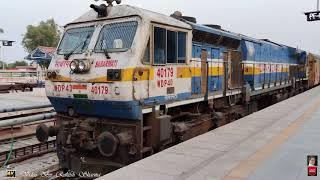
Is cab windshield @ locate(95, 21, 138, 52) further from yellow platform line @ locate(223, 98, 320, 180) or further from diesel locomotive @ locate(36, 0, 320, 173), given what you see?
yellow platform line @ locate(223, 98, 320, 180)

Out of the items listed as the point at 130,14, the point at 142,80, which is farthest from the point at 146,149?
the point at 130,14

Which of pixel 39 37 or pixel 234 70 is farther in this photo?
pixel 39 37

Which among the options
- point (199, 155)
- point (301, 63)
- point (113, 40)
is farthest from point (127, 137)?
point (301, 63)

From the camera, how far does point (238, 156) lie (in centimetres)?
664

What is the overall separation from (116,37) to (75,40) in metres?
1.26

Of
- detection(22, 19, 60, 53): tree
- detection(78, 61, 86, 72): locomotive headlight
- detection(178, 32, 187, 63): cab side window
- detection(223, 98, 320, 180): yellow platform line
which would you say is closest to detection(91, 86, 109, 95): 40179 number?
detection(78, 61, 86, 72): locomotive headlight

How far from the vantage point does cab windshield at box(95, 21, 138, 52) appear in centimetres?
725

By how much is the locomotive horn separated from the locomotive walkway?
3.23 m

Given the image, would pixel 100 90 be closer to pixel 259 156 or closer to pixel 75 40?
pixel 75 40

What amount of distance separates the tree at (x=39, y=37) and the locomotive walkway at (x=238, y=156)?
84380 millimetres

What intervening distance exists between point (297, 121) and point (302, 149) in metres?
4.05

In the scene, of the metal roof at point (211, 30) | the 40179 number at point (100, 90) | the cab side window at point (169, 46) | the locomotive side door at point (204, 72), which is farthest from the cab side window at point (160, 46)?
the locomotive side door at point (204, 72)

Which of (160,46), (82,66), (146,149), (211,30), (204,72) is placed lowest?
(146,149)

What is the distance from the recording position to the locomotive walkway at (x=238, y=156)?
218 inches
